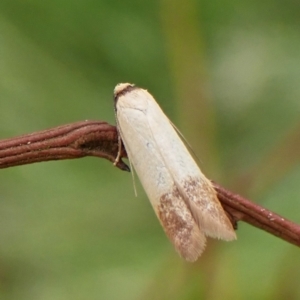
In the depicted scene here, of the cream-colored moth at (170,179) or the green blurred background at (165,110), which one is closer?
the cream-colored moth at (170,179)

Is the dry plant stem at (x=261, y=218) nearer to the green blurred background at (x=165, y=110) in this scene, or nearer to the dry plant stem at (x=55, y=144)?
the dry plant stem at (x=55, y=144)

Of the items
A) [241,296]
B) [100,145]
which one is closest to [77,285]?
[241,296]

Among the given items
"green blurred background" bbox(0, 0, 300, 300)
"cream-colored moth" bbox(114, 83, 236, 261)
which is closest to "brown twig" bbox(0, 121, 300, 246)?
"cream-colored moth" bbox(114, 83, 236, 261)

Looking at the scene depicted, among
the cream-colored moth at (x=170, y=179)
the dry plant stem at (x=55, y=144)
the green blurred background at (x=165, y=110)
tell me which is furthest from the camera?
the green blurred background at (x=165, y=110)

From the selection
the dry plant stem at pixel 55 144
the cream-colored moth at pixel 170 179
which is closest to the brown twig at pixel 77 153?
the dry plant stem at pixel 55 144

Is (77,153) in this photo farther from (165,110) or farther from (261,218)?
(165,110)

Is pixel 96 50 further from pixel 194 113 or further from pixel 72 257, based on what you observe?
pixel 72 257

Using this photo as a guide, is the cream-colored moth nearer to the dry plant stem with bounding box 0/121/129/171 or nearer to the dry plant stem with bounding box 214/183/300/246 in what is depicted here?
the dry plant stem with bounding box 214/183/300/246

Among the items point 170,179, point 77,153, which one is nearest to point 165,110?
point 170,179
